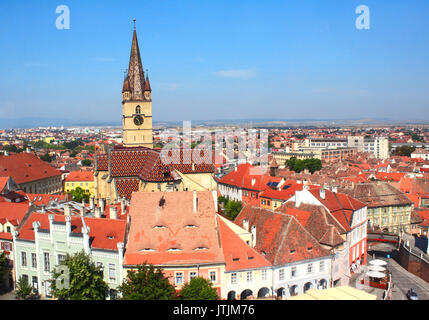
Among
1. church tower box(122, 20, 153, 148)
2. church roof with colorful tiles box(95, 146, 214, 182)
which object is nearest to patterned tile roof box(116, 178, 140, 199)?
church roof with colorful tiles box(95, 146, 214, 182)

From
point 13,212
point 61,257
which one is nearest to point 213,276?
point 61,257

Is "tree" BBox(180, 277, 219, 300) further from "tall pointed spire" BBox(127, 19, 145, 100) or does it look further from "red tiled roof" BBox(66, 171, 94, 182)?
"red tiled roof" BBox(66, 171, 94, 182)

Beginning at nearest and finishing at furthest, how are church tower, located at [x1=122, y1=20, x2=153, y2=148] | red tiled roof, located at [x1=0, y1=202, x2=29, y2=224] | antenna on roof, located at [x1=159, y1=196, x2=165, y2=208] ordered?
antenna on roof, located at [x1=159, y1=196, x2=165, y2=208], red tiled roof, located at [x1=0, y1=202, x2=29, y2=224], church tower, located at [x1=122, y1=20, x2=153, y2=148]

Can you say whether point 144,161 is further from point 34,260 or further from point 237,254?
point 237,254

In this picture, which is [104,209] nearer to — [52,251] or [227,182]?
[52,251]

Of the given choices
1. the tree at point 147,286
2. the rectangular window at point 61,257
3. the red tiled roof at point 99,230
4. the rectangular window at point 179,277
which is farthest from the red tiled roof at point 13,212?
the rectangular window at point 179,277

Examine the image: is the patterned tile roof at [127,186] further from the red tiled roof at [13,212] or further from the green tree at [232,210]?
the red tiled roof at [13,212]
